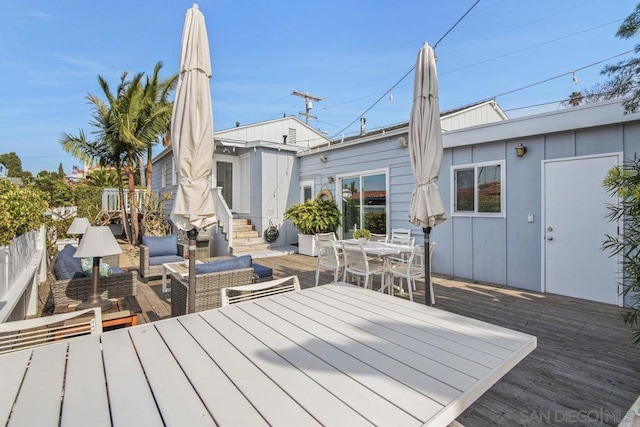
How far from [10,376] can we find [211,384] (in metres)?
0.91

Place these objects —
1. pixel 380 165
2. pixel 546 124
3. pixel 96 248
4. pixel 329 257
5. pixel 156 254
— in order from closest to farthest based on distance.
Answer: pixel 96 248 < pixel 546 124 < pixel 329 257 < pixel 156 254 < pixel 380 165

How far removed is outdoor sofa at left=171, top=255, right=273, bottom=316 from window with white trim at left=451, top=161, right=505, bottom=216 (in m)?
4.72

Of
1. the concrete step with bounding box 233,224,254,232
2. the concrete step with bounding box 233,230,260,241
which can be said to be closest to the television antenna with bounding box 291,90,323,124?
Answer: the concrete step with bounding box 233,224,254,232

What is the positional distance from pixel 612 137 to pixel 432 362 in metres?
5.42

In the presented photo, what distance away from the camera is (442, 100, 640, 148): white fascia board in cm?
459

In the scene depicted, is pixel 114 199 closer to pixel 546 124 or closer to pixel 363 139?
pixel 363 139

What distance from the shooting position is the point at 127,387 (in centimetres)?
131

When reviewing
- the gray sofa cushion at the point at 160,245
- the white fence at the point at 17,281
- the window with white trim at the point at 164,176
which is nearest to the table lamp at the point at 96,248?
the white fence at the point at 17,281

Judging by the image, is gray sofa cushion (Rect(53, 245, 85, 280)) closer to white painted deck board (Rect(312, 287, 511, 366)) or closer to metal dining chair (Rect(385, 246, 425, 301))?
white painted deck board (Rect(312, 287, 511, 366))

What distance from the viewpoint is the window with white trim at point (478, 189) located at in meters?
5.99

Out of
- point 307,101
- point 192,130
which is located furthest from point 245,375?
point 307,101

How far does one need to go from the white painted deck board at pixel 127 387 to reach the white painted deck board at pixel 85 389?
26 mm

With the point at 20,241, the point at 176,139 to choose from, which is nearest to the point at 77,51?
the point at 20,241

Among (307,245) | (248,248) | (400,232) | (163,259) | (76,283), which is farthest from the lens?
(248,248)
